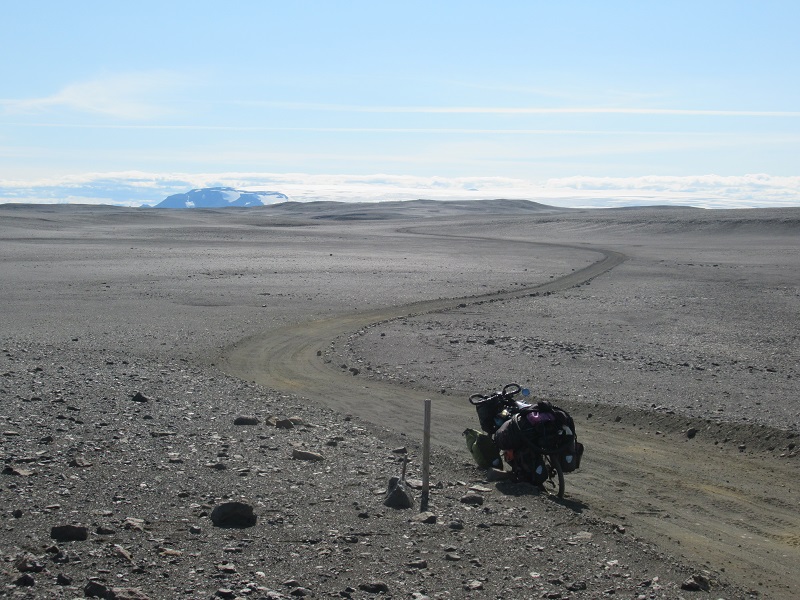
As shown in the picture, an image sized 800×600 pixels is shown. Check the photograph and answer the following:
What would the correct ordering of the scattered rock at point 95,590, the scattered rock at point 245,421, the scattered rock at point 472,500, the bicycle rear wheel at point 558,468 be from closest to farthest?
the scattered rock at point 95,590 → the scattered rock at point 472,500 → the bicycle rear wheel at point 558,468 → the scattered rock at point 245,421

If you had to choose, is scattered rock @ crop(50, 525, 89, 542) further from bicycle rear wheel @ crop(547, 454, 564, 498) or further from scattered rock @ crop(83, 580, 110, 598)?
bicycle rear wheel @ crop(547, 454, 564, 498)

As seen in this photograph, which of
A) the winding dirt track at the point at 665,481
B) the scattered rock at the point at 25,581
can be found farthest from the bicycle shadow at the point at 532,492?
the scattered rock at the point at 25,581

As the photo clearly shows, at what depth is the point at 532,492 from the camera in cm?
774

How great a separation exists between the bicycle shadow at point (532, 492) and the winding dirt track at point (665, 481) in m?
0.03

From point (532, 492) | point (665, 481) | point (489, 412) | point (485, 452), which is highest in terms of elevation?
point (489, 412)

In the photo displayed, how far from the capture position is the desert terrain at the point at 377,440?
6.04 metres

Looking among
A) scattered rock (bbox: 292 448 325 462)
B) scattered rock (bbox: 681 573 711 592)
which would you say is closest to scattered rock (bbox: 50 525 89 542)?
scattered rock (bbox: 292 448 325 462)

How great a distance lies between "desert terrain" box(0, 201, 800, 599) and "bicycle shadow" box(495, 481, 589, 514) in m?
0.04

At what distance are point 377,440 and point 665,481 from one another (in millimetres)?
2868

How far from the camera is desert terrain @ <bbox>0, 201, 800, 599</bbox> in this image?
6.04 m

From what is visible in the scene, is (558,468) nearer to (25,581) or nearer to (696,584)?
(696,584)

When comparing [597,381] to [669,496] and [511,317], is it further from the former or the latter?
[511,317]

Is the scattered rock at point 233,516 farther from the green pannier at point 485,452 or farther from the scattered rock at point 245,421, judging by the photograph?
the scattered rock at point 245,421

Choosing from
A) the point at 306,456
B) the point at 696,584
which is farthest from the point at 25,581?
the point at 696,584
